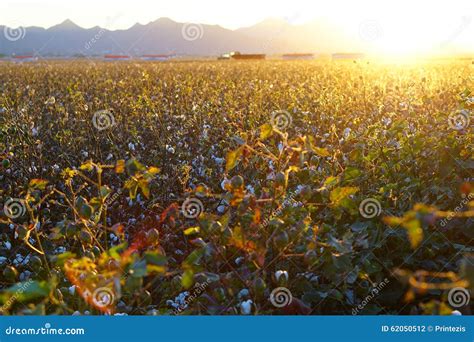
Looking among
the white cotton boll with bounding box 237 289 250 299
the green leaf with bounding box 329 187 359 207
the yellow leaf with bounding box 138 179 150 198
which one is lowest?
the white cotton boll with bounding box 237 289 250 299

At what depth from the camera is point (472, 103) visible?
4.32m

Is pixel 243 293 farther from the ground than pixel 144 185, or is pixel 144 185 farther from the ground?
pixel 144 185

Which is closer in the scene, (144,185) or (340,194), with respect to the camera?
(144,185)

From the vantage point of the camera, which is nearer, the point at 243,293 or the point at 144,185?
the point at 144,185

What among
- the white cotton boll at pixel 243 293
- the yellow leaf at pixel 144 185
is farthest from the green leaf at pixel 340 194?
the yellow leaf at pixel 144 185

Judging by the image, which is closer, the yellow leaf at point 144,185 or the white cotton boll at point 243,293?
the yellow leaf at point 144,185

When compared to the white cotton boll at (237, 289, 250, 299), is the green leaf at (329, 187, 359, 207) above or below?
above

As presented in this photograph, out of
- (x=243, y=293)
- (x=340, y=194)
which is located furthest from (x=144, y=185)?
(x=340, y=194)

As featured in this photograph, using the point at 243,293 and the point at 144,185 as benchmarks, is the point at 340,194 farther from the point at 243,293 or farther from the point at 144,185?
the point at 144,185

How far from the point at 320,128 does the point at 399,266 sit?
4.41m

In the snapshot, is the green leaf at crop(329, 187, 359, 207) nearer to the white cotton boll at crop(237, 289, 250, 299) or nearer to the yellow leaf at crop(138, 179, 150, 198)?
the white cotton boll at crop(237, 289, 250, 299)

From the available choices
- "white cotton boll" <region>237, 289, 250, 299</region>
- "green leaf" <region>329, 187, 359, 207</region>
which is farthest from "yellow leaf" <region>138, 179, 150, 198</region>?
"green leaf" <region>329, 187, 359, 207</region>

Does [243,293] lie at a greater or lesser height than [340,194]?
lesser

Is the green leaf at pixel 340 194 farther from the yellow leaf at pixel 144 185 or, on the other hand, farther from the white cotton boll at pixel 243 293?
the yellow leaf at pixel 144 185
